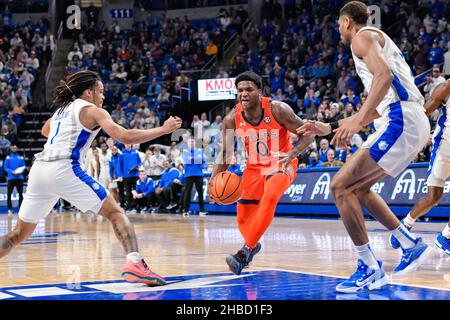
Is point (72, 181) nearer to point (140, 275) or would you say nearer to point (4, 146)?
point (140, 275)

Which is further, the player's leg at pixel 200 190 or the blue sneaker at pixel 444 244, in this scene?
the player's leg at pixel 200 190

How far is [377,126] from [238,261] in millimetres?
1780

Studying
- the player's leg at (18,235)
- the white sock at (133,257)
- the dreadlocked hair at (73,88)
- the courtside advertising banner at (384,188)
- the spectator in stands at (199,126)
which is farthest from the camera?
the spectator in stands at (199,126)

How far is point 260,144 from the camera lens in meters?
7.93

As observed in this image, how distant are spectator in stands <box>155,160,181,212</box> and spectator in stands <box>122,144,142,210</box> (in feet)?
2.56

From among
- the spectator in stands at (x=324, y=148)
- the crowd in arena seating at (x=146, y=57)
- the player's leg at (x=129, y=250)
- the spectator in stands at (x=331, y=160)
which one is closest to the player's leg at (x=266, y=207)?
the player's leg at (x=129, y=250)

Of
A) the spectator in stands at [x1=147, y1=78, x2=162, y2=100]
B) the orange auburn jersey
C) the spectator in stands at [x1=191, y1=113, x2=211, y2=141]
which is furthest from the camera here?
the spectator in stands at [x1=147, y1=78, x2=162, y2=100]

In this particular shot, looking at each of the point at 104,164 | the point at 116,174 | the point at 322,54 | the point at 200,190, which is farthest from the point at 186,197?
the point at 322,54

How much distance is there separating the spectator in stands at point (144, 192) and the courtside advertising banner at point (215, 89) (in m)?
5.64

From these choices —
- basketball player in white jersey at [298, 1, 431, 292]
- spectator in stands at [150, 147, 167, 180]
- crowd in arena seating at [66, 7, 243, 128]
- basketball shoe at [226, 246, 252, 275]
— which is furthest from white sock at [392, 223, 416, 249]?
crowd in arena seating at [66, 7, 243, 128]

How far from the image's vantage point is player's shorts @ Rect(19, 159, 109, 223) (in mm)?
6621

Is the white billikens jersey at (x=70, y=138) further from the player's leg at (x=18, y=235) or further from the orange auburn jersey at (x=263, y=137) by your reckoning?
the orange auburn jersey at (x=263, y=137)

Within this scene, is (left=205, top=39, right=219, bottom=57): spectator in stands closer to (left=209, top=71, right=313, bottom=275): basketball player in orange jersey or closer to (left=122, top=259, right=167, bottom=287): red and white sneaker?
(left=209, top=71, right=313, bottom=275): basketball player in orange jersey

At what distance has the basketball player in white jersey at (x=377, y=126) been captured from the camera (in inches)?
234
